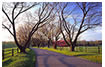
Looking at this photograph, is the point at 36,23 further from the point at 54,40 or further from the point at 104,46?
the point at 54,40

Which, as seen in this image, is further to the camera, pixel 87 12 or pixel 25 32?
pixel 25 32

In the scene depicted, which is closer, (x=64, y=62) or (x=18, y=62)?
(x=18, y=62)

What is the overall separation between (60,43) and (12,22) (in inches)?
741

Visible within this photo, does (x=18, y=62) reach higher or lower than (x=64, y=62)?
higher

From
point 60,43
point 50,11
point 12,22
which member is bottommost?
point 60,43

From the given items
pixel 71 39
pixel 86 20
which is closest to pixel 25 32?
pixel 71 39

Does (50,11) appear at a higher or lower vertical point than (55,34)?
higher

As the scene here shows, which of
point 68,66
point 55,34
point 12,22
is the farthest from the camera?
point 55,34

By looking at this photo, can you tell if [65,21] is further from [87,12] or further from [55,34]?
[55,34]

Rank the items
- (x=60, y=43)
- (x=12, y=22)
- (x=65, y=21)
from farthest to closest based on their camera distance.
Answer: (x=60, y=43)
(x=65, y=21)
(x=12, y=22)

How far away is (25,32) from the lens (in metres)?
17.0

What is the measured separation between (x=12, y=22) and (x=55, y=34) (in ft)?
52.2

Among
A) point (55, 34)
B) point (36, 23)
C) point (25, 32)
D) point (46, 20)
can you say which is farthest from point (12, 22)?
point (55, 34)

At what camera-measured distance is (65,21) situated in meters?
16.7
